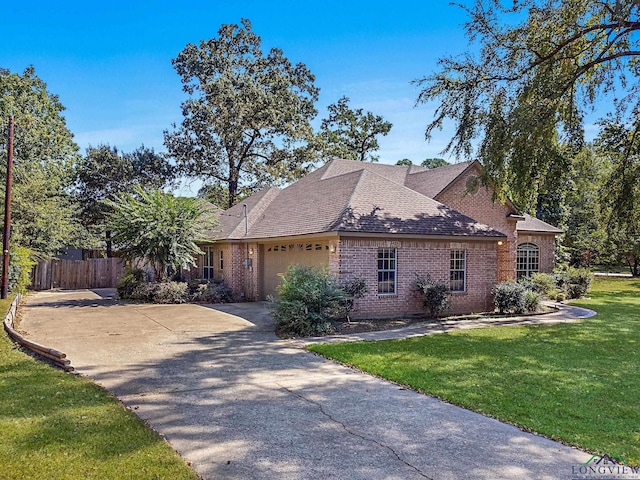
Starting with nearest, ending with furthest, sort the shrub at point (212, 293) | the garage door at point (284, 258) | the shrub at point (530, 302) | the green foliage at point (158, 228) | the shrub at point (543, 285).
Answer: the garage door at point (284, 258) < the shrub at point (530, 302) < the green foliage at point (158, 228) < the shrub at point (212, 293) < the shrub at point (543, 285)

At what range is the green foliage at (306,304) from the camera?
1157 centimetres

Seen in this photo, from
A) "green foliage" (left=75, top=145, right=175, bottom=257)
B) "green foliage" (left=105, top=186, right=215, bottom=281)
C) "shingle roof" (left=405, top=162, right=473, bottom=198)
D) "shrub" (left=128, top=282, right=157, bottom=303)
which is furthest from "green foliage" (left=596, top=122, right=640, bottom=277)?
"green foliage" (left=75, top=145, right=175, bottom=257)

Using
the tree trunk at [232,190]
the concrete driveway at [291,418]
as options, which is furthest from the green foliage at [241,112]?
the concrete driveway at [291,418]

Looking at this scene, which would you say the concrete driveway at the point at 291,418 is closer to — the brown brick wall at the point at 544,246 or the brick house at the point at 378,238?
the brick house at the point at 378,238

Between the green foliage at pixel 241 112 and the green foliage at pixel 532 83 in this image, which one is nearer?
the green foliage at pixel 532 83

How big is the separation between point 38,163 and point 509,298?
2870cm

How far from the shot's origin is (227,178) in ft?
116

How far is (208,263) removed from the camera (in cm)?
2233

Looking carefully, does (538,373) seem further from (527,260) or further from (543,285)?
(527,260)

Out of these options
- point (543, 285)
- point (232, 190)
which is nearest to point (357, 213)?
point (543, 285)

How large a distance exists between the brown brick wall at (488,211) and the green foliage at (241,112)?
16.3 m

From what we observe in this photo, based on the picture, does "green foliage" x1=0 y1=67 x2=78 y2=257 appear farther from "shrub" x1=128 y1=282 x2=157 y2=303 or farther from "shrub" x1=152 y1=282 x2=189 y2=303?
"shrub" x1=152 y1=282 x2=189 y2=303

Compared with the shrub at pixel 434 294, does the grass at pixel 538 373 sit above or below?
below

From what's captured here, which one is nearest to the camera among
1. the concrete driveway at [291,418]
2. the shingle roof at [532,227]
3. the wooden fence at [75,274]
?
the concrete driveway at [291,418]
